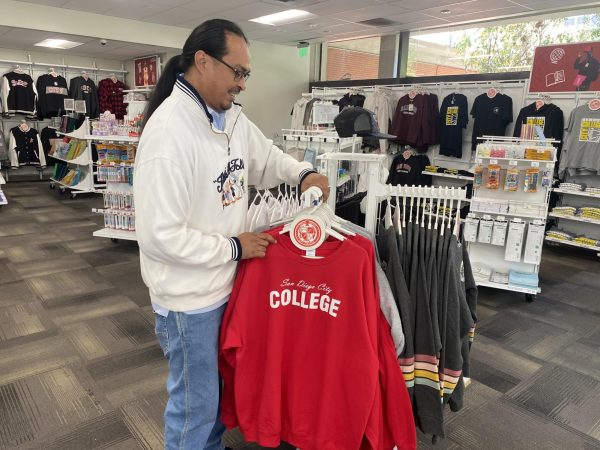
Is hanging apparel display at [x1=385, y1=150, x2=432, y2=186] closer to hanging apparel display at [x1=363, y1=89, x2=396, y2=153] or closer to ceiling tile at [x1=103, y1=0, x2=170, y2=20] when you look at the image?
hanging apparel display at [x1=363, y1=89, x2=396, y2=153]

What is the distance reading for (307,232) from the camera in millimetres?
1366

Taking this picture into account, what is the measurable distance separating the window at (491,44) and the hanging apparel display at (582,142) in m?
1.11

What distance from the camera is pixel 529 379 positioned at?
8.96 ft

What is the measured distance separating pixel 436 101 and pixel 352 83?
79.9 inches

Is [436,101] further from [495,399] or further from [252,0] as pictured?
[495,399]

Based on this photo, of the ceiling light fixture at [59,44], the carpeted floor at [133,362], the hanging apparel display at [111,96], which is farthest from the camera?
the hanging apparel display at [111,96]

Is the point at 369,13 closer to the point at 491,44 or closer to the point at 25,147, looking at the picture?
the point at 491,44

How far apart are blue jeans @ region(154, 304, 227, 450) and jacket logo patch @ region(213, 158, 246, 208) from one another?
14.5 inches

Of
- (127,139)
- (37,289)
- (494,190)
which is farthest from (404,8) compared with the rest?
(37,289)

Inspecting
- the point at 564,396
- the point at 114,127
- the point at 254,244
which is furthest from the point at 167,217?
the point at 114,127

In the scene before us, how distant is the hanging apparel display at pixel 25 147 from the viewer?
29.5 ft

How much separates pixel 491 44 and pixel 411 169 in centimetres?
228

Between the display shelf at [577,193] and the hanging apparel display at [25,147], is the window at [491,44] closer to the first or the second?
the display shelf at [577,193]

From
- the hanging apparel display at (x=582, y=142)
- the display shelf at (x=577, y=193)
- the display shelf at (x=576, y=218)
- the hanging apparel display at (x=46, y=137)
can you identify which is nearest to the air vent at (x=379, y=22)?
the hanging apparel display at (x=582, y=142)
